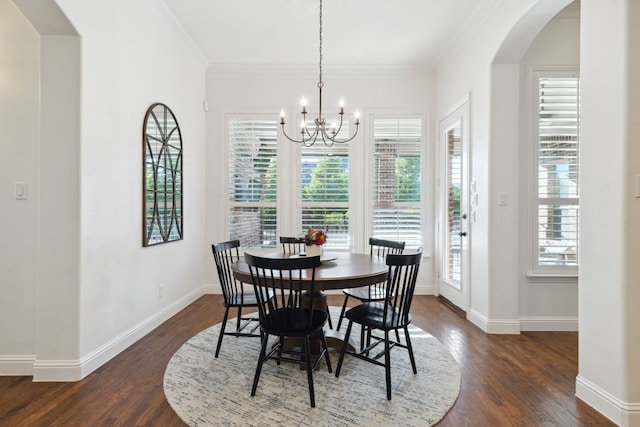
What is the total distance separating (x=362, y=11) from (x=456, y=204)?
2286 millimetres

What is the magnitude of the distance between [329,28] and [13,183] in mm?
3092

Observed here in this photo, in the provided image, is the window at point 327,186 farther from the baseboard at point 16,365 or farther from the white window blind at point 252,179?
the baseboard at point 16,365

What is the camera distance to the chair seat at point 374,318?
2.21 meters

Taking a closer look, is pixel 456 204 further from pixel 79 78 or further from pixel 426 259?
pixel 79 78

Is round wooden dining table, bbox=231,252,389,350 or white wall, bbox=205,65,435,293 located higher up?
white wall, bbox=205,65,435,293

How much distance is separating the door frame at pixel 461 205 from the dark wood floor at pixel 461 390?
0.71 m

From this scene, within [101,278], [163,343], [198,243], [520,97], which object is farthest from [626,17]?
[198,243]

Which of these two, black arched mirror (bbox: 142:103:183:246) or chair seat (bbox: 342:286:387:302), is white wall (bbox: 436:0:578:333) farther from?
black arched mirror (bbox: 142:103:183:246)

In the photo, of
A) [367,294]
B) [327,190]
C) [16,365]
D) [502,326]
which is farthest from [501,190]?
[16,365]

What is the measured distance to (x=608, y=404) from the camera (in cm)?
193

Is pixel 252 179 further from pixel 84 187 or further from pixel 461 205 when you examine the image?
pixel 461 205

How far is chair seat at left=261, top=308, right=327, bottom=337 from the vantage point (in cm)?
210

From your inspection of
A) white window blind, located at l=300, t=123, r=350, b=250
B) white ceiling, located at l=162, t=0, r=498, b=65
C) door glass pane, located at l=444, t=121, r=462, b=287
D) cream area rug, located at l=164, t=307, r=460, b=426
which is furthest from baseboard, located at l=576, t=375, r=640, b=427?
white ceiling, located at l=162, t=0, r=498, b=65

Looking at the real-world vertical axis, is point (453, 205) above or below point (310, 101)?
below
